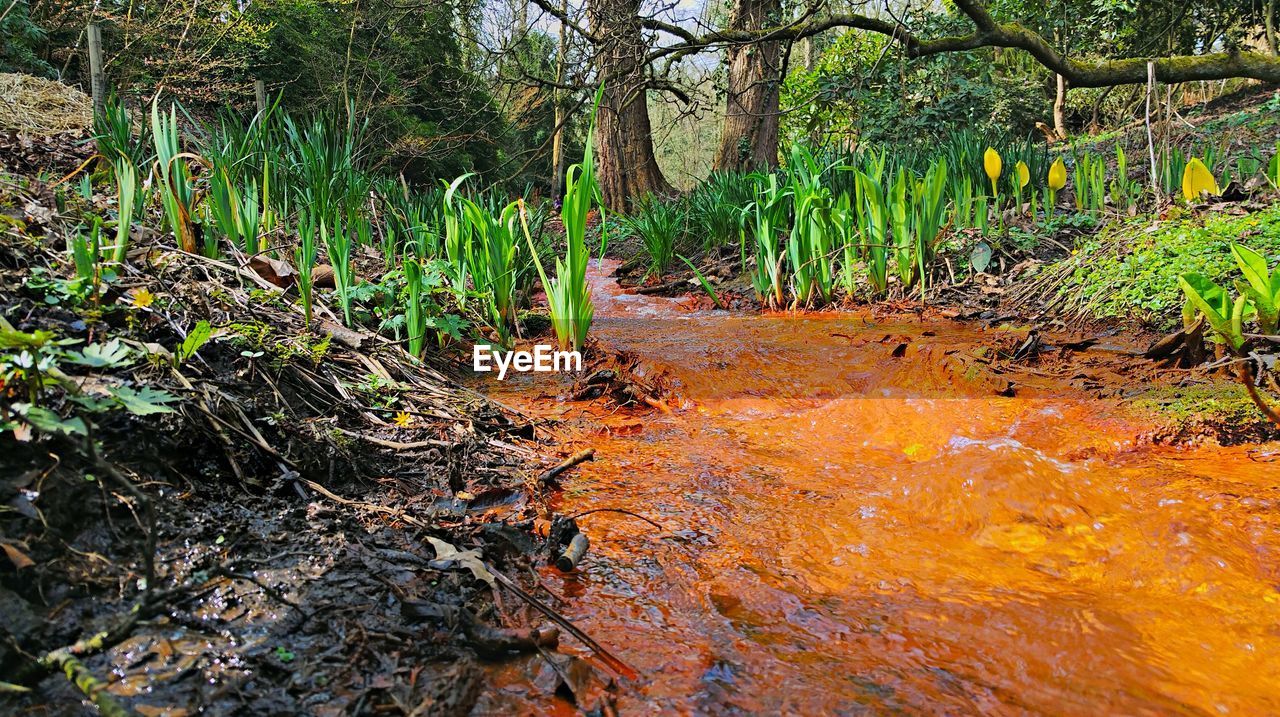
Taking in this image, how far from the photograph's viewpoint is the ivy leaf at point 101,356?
92 centimetres

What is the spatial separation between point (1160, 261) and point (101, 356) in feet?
11.6

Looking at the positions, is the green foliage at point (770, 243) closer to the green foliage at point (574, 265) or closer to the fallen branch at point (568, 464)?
the green foliage at point (574, 265)

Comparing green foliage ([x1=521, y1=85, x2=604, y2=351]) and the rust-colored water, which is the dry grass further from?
the rust-colored water

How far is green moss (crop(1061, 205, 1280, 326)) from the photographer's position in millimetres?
2582

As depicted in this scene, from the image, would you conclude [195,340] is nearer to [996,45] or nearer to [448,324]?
[448,324]

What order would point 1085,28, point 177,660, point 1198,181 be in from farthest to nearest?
point 1085,28 < point 1198,181 < point 177,660

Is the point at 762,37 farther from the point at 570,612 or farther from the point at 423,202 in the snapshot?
the point at 570,612

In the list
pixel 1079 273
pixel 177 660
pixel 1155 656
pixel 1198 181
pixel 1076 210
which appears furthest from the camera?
pixel 1076 210

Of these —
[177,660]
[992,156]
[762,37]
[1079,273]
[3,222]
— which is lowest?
[177,660]

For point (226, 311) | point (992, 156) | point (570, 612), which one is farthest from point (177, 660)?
point (992, 156)

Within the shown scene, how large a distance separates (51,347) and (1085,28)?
42.9 ft

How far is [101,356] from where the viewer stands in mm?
959

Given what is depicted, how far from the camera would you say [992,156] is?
3.92 metres

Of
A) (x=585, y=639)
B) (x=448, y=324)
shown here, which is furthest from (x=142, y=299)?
(x=448, y=324)
